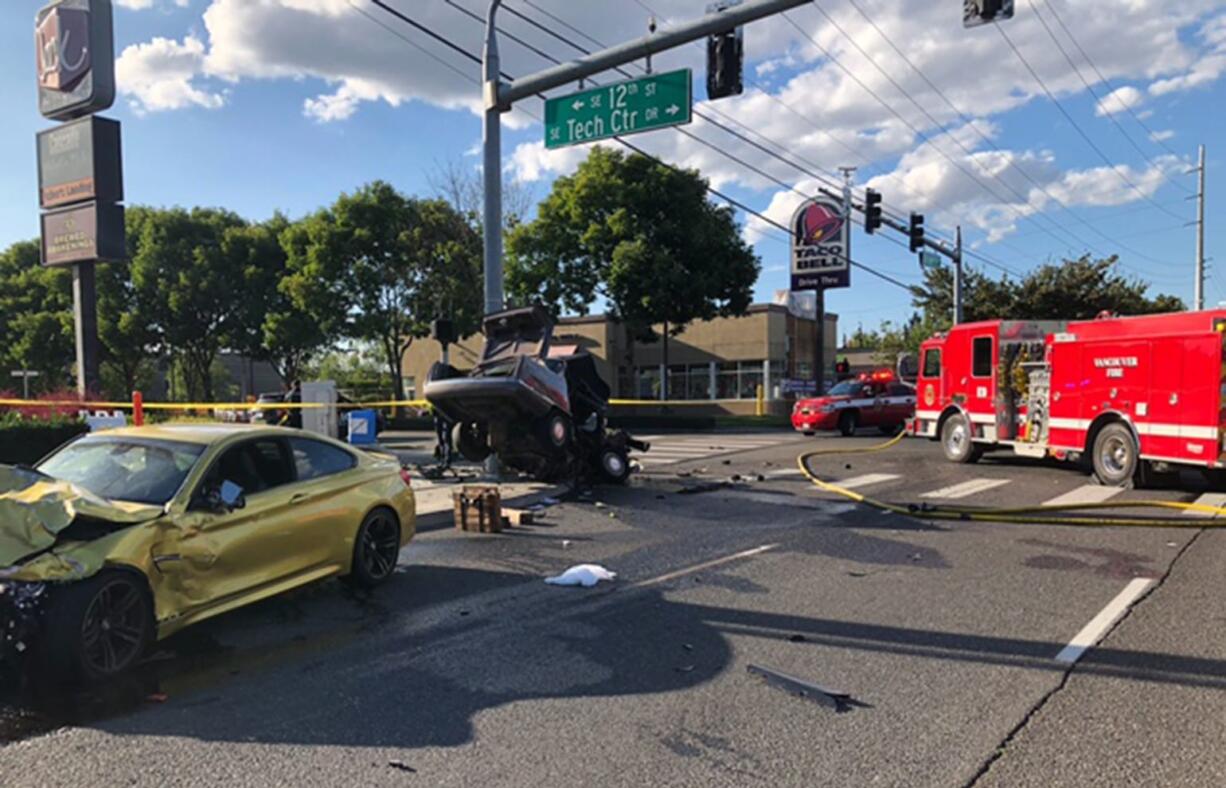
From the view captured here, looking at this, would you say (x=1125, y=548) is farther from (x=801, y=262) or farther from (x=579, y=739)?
(x=801, y=262)

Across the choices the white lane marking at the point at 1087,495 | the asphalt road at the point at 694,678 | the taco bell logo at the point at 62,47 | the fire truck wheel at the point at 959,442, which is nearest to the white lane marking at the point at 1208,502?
the white lane marking at the point at 1087,495

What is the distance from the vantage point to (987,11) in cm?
959

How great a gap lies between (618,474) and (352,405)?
27.9 feet

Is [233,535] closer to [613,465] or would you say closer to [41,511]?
[41,511]

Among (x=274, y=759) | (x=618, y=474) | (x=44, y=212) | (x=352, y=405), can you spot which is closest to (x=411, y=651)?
(x=274, y=759)

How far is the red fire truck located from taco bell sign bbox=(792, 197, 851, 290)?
1632 centimetres

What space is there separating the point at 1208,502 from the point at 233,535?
11834 mm

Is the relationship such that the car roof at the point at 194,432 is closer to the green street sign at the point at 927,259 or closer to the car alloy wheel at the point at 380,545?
the car alloy wheel at the point at 380,545

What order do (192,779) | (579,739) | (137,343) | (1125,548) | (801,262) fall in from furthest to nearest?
(137,343) → (801,262) → (1125,548) → (579,739) → (192,779)

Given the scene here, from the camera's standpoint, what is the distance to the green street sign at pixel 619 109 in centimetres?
1248

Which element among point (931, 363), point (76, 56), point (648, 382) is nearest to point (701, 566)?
point (931, 363)

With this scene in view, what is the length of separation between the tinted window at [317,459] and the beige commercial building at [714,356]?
31062mm

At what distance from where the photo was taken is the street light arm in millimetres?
10806

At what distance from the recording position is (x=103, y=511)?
192 inches
